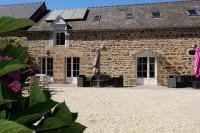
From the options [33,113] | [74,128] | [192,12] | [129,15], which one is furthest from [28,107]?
[129,15]

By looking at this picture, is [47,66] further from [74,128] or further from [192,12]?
[74,128]

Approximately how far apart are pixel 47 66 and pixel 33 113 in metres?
23.0

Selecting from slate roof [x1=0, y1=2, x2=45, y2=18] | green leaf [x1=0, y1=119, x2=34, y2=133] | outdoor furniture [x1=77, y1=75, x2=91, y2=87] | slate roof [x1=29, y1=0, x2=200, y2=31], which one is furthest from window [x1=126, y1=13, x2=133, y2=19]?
green leaf [x1=0, y1=119, x2=34, y2=133]

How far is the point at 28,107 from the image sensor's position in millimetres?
1000

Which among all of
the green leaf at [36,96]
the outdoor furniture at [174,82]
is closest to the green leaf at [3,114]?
the green leaf at [36,96]

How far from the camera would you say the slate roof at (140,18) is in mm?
21875

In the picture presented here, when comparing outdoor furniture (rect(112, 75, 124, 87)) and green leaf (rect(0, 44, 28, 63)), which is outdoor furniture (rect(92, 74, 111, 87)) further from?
green leaf (rect(0, 44, 28, 63))

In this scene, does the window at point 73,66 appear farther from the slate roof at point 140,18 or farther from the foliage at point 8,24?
the foliage at point 8,24

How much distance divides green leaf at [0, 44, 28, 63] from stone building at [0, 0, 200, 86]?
20.7 meters

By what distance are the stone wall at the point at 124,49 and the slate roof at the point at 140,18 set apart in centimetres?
37

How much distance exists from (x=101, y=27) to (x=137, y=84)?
3967 millimetres

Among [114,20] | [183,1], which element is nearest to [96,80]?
[114,20]

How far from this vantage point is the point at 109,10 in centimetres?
2462

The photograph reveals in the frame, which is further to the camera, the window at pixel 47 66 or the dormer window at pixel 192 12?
the window at pixel 47 66
